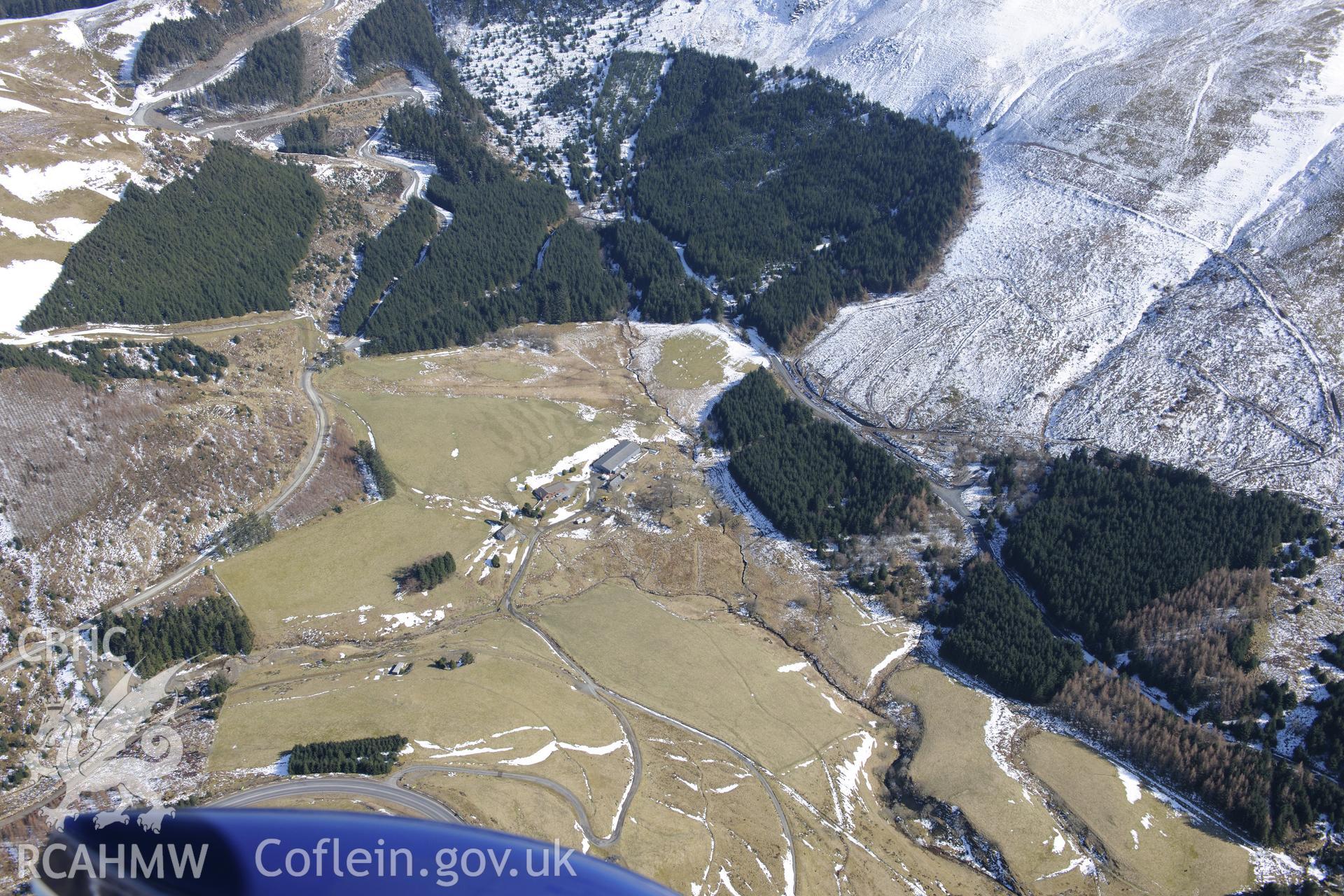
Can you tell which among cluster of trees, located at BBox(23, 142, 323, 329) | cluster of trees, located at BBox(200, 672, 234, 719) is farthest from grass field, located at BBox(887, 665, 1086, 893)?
cluster of trees, located at BBox(23, 142, 323, 329)

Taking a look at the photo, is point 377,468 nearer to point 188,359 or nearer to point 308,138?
point 188,359

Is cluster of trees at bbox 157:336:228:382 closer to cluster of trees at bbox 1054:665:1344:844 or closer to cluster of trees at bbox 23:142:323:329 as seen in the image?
cluster of trees at bbox 23:142:323:329

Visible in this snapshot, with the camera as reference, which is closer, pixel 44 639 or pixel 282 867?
pixel 282 867

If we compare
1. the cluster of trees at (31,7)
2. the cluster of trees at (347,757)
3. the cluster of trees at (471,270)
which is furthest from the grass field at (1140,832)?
the cluster of trees at (31,7)

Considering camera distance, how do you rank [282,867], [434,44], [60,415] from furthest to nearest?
[434,44] < [60,415] < [282,867]

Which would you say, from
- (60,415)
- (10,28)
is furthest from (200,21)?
(60,415)

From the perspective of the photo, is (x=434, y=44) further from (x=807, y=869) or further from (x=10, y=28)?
(x=807, y=869)

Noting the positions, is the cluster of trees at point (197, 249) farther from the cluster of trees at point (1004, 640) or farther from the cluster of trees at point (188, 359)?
the cluster of trees at point (1004, 640)
